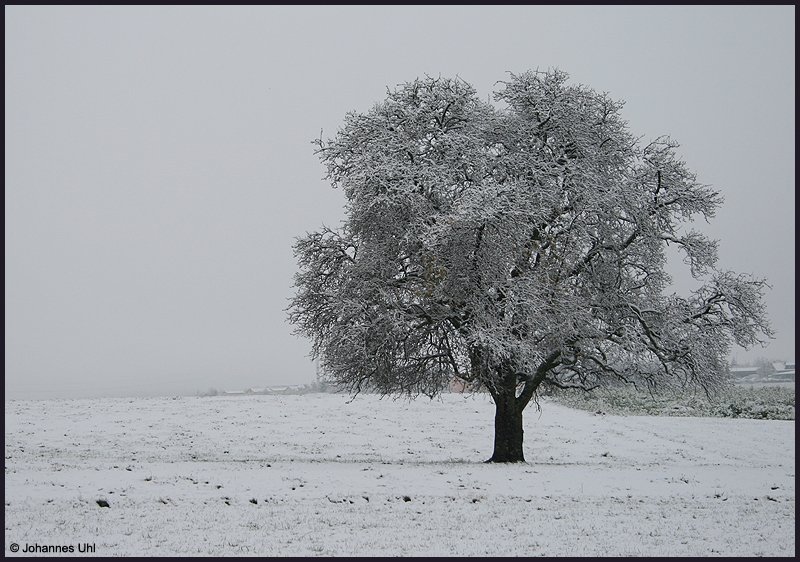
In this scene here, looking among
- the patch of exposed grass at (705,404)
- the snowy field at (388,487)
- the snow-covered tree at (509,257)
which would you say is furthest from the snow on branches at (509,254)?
the patch of exposed grass at (705,404)

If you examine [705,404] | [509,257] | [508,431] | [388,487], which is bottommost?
[388,487]

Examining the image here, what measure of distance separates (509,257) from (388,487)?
6.83 m

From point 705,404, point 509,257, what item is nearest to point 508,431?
point 509,257

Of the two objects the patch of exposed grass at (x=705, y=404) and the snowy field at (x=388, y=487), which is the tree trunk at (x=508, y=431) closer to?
the snowy field at (x=388, y=487)

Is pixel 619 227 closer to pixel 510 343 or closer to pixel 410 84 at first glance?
pixel 510 343

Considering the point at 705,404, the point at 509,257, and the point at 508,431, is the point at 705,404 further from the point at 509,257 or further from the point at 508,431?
the point at 509,257

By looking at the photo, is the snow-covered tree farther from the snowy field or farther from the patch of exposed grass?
the patch of exposed grass

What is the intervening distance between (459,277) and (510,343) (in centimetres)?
220

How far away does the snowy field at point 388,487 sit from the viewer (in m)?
12.4

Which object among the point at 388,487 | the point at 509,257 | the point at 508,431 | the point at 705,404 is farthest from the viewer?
the point at 705,404

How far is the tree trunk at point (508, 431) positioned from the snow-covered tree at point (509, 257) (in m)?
0.05

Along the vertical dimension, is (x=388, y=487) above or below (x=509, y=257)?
below

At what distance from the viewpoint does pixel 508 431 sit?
2298 centimetres

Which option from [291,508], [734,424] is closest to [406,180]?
[291,508]
